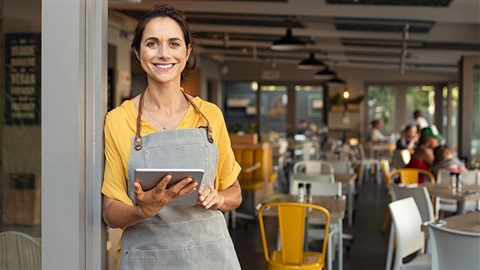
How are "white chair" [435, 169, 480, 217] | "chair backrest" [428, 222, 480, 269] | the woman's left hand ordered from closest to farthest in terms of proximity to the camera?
the woman's left hand
"chair backrest" [428, 222, 480, 269]
"white chair" [435, 169, 480, 217]

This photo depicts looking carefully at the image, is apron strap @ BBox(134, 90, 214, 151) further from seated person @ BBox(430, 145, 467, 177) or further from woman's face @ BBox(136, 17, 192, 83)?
seated person @ BBox(430, 145, 467, 177)

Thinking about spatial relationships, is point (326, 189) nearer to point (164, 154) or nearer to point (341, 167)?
point (341, 167)

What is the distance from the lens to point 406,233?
449 centimetres

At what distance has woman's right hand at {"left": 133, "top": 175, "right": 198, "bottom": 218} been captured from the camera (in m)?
1.87

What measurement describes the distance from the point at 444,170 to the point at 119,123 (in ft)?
21.0

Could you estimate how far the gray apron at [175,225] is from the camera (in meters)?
2.10

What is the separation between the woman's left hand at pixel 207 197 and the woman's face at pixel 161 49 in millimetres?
359

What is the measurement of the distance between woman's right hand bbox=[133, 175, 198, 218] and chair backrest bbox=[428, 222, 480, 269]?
209 centimetres

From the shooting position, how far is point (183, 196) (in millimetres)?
1978

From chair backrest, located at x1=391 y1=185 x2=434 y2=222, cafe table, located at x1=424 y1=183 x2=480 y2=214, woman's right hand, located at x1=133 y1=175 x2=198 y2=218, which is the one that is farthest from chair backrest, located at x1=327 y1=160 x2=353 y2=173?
woman's right hand, located at x1=133 y1=175 x2=198 y2=218

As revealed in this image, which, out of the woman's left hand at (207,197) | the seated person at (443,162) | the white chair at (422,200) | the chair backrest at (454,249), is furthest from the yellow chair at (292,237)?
the seated person at (443,162)

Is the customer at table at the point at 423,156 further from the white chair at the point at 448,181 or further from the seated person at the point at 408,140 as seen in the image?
the seated person at the point at 408,140

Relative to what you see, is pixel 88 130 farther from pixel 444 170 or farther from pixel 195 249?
pixel 444 170

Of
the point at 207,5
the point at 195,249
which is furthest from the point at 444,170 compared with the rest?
the point at 195,249
